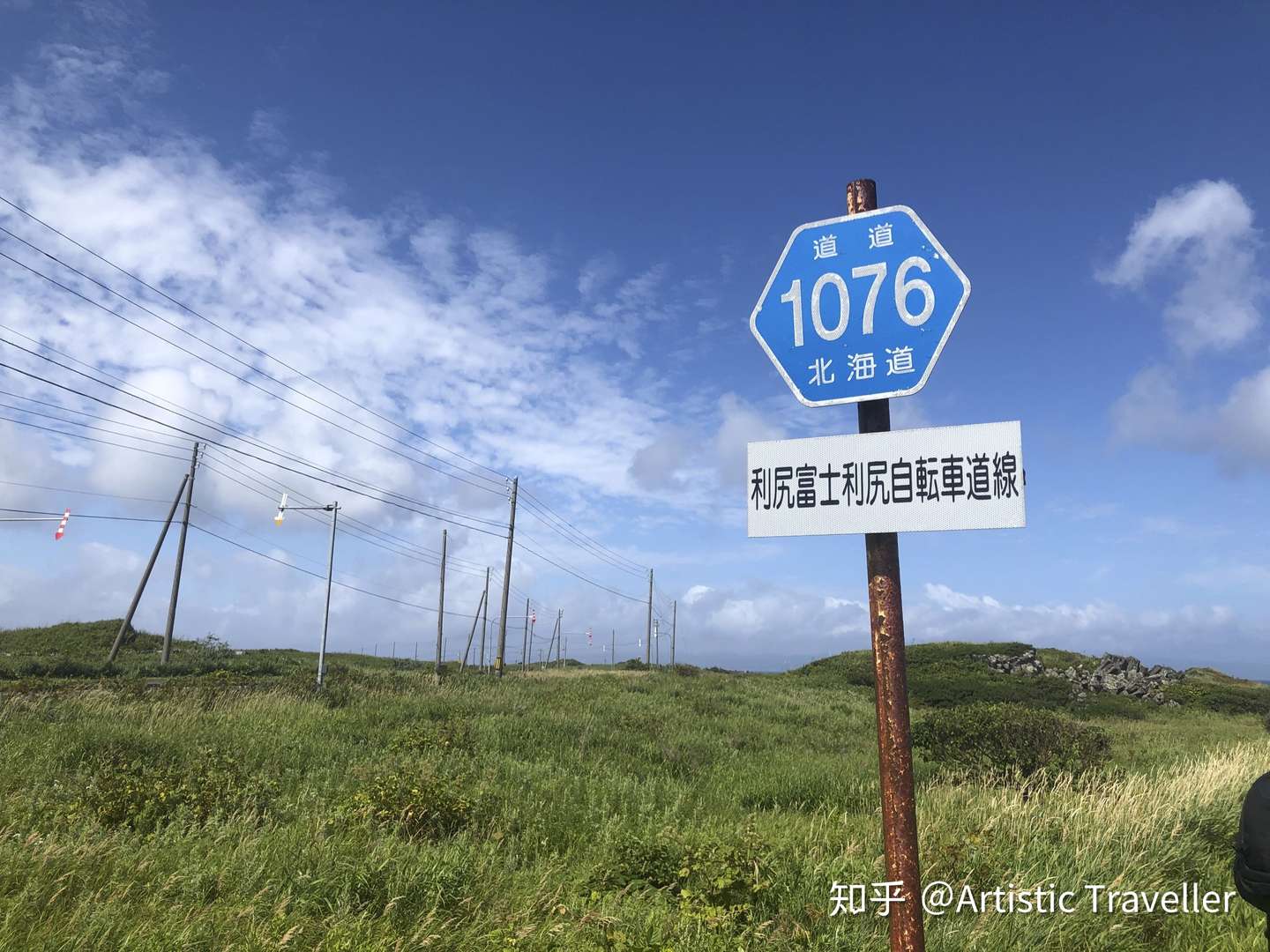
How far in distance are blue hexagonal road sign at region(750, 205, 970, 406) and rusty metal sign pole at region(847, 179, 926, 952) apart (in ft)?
0.61

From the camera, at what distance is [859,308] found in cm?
280

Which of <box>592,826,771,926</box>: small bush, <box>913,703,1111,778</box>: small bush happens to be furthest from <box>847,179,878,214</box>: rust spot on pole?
<box>913,703,1111,778</box>: small bush

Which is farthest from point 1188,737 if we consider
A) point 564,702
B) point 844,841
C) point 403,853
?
point 403,853

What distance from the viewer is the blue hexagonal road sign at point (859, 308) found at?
2.66 meters

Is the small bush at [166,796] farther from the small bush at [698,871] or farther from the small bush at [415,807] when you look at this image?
the small bush at [698,871]

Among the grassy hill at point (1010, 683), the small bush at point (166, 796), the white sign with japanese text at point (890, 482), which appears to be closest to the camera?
the white sign with japanese text at point (890, 482)

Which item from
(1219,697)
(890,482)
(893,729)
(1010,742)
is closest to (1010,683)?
(1219,697)

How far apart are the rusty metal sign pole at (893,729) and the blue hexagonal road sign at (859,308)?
0.61 feet

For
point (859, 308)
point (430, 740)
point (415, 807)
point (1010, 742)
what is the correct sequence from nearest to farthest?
point (859, 308) < point (415, 807) < point (430, 740) < point (1010, 742)

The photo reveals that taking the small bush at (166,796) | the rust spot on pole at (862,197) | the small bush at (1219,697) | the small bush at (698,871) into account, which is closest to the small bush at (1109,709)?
the small bush at (1219,697)

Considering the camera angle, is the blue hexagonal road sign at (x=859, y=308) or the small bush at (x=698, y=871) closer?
the blue hexagonal road sign at (x=859, y=308)

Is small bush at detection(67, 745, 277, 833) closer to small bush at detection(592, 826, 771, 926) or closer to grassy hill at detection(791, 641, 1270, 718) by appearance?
small bush at detection(592, 826, 771, 926)

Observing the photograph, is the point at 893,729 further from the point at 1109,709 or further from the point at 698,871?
the point at 1109,709

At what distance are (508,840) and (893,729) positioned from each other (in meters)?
5.26
